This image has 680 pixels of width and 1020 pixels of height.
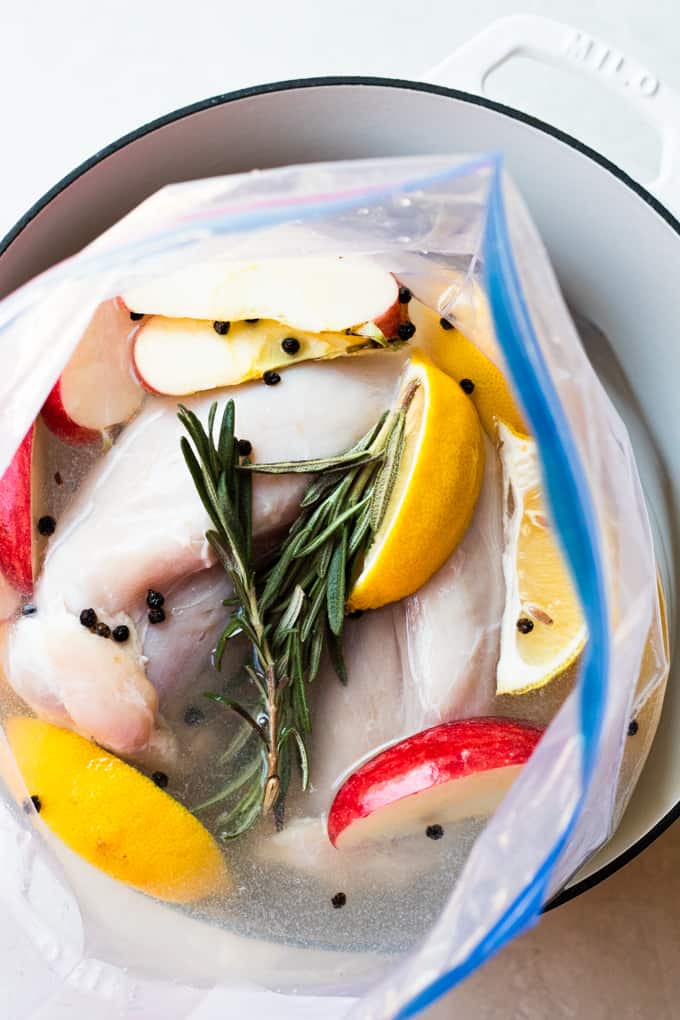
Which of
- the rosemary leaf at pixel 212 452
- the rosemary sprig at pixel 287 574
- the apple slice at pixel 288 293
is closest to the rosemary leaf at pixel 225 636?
the rosemary sprig at pixel 287 574

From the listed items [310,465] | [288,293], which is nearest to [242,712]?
[310,465]

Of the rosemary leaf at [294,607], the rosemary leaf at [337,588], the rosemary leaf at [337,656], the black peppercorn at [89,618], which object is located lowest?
the black peppercorn at [89,618]

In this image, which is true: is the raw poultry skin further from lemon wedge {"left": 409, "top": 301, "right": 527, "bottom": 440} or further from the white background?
the white background

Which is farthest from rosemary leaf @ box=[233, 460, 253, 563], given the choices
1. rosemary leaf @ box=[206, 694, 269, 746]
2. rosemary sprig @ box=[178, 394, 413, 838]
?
rosemary leaf @ box=[206, 694, 269, 746]

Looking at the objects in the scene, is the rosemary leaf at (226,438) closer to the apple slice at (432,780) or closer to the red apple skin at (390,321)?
the red apple skin at (390,321)

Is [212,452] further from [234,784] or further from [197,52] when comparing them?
[197,52]

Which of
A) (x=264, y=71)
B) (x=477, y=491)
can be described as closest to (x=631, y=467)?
(x=477, y=491)
